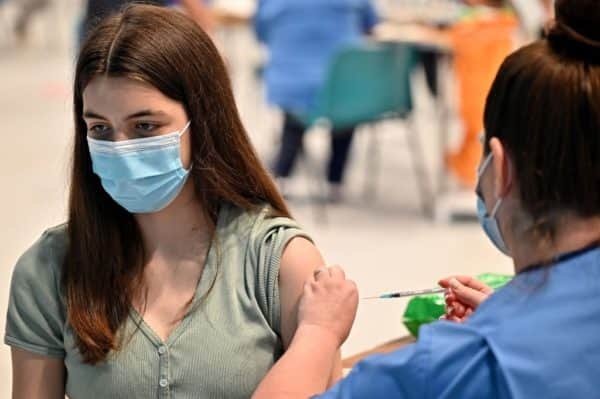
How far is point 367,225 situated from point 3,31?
6666 mm

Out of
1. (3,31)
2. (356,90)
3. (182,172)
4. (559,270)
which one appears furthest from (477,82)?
(3,31)

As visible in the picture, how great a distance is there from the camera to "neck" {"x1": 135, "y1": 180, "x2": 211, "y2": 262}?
5.21ft

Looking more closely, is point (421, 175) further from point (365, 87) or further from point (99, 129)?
point (99, 129)

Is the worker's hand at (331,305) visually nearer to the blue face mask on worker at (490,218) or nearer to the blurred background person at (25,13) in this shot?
the blue face mask on worker at (490,218)

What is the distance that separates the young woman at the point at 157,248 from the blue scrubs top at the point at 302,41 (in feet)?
9.87

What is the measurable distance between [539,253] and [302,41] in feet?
11.9

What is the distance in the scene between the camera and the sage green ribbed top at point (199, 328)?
58.0 inches

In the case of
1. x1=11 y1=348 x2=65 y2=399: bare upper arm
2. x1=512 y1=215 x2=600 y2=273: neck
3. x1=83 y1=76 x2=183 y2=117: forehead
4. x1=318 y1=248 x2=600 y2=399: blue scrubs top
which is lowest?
x1=11 y1=348 x2=65 y2=399: bare upper arm

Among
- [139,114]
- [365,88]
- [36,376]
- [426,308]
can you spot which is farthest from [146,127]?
[365,88]

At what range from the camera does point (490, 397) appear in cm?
103

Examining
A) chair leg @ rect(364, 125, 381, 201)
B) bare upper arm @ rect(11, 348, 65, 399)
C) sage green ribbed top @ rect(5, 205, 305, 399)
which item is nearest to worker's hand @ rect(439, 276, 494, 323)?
sage green ribbed top @ rect(5, 205, 305, 399)

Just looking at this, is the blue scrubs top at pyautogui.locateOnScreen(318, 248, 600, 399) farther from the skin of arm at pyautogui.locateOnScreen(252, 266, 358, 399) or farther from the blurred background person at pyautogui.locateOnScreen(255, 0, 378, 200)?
the blurred background person at pyautogui.locateOnScreen(255, 0, 378, 200)

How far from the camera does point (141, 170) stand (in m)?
1.53

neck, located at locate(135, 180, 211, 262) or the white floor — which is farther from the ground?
neck, located at locate(135, 180, 211, 262)
